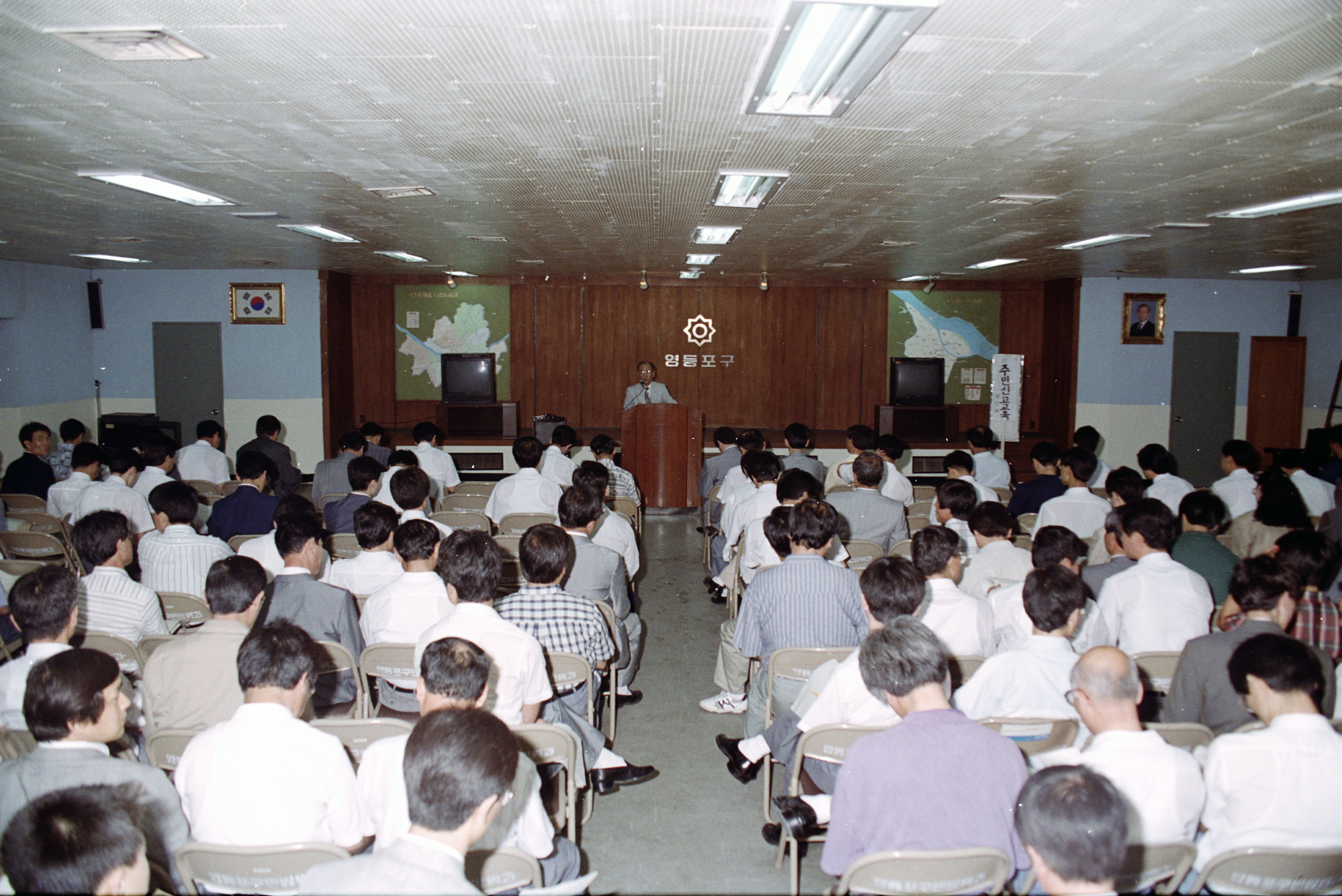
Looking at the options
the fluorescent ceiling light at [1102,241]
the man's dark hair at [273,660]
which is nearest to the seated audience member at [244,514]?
the man's dark hair at [273,660]

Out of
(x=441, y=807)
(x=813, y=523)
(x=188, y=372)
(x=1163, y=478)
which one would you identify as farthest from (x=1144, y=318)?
(x=188, y=372)

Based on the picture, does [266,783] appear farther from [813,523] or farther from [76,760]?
[813,523]

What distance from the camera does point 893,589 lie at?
304 cm

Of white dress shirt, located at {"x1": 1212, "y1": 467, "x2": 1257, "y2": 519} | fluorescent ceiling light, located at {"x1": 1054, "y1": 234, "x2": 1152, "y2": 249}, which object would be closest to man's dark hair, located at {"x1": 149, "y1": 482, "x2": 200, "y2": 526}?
white dress shirt, located at {"x1": 1212, "y1": 467, "x2": 1257, "y2": 519}

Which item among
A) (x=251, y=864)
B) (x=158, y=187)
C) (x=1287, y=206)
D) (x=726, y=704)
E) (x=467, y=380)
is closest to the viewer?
(x=251, y=864)

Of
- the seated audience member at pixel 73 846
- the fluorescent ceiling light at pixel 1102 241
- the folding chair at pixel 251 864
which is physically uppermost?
the fluorescent ceiling light at pixel 1102 241

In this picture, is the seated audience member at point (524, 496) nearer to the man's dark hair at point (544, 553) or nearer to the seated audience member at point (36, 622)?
the man's dark hair at point (544, 553)

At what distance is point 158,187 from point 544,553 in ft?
13.9

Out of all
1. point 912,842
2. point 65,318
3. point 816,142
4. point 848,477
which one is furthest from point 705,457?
point 912,842

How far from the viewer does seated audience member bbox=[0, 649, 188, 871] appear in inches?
84.3

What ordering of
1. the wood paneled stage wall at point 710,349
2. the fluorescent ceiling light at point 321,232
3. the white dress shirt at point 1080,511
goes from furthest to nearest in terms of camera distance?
the wood paneled stage wall at point 710,349
the fluorescent ceiling light at point 321,232
the white dress shirt at point 1080,511

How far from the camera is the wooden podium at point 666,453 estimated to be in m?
9.91

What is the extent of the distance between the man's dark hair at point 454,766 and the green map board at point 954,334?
12.6 meters

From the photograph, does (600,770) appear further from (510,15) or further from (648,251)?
(648,251)
